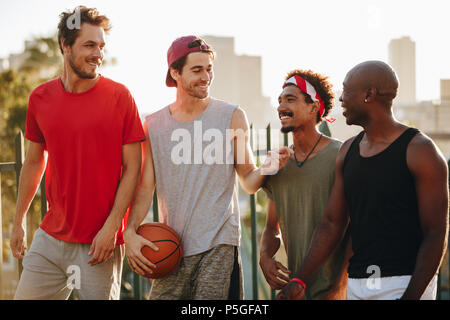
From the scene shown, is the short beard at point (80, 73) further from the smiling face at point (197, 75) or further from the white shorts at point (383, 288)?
the white shorts at point (383, 288)

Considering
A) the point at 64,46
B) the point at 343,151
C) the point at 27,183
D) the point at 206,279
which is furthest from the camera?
the point at 27,183

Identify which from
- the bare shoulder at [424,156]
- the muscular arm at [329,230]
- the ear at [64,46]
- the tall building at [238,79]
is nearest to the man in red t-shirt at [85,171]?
the ear at [64,46]

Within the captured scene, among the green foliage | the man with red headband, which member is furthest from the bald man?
the green foliage

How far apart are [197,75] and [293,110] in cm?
70

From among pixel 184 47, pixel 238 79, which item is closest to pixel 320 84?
pixel 184 47

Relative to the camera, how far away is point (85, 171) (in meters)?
3.28

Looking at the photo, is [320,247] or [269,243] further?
[269,243]

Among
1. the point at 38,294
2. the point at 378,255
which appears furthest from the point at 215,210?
the point at 38,294

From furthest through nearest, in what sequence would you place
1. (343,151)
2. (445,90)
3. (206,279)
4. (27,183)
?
(445,90)
(27,183)
(206,279)
(343,151)

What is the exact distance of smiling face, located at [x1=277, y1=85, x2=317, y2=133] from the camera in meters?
3.35

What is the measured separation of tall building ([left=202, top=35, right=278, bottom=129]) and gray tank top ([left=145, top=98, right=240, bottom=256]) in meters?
107

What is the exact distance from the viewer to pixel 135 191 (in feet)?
11.3

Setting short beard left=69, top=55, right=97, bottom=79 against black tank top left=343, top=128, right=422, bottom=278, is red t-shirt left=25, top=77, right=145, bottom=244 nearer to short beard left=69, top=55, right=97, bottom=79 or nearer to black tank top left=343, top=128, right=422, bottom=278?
short beard left=69, top=55, right=97, bottom=79

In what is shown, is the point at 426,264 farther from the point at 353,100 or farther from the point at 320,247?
the point at 353,100
